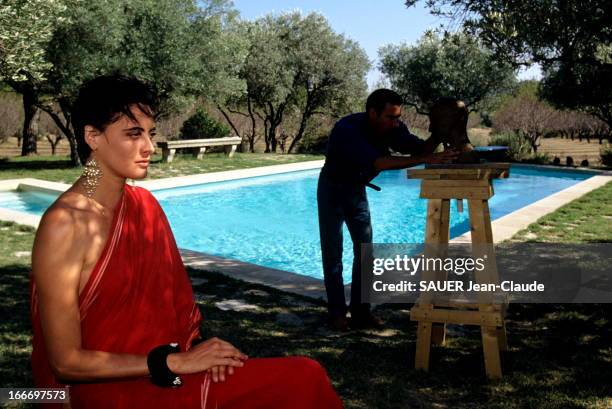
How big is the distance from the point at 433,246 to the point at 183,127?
1019 inches

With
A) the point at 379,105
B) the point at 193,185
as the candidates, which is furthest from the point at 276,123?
the point at 379,105

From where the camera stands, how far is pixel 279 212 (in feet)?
Result: 52.4

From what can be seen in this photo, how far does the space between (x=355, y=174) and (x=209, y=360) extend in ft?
11.5

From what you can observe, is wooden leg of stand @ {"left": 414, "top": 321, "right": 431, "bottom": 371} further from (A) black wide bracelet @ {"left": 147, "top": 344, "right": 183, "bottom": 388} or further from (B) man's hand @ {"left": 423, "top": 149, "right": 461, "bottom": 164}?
(A) black wide bracelet @ {"left": 147, "top": 344, "right": 183, "bottom": 388}

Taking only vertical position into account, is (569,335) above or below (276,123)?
below

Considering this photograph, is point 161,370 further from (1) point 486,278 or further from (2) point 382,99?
(2) point 382,99

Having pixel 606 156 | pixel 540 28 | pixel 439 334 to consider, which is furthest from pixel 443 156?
pixel 606 156

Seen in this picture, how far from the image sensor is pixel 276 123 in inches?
1255

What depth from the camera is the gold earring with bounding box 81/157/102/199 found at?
6.34 ft

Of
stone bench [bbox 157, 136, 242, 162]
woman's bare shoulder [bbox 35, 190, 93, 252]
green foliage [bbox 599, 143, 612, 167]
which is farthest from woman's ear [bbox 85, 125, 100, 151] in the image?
green foliage [bbox 599, 143, 612, 167]

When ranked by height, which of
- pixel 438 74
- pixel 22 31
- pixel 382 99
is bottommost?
pixel 382 99

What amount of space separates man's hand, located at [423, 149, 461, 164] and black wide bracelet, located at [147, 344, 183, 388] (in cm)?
287

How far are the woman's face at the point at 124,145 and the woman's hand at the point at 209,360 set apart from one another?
0.62 m

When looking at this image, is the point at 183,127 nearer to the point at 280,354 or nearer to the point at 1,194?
the point at 1,194
